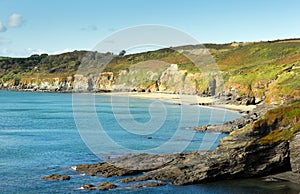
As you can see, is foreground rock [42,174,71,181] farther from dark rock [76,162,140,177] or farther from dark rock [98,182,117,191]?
dark rock [98,182,117,191]

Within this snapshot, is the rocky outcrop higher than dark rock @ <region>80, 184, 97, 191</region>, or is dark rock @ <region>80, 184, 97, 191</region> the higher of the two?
the rocky outcrop

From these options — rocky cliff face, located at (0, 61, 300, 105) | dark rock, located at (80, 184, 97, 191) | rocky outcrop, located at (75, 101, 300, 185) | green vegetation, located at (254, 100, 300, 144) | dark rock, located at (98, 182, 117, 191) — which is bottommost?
dark rock, located at (80, 184, 97, 191)

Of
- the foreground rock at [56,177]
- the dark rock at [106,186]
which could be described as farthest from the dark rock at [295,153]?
the foreground rock at [56,177]

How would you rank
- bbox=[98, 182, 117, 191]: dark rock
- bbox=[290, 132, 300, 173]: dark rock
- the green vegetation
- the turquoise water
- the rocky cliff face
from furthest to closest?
the rocky cliff face → the green vegetation → bbox=[290, 132, 300, 173]: dark rock → the turquoise water → bbox=[98, 182, 117, 191]: dark rock

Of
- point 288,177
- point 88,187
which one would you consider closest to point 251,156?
point 288,177

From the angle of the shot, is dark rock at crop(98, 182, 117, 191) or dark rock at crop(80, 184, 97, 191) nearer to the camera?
dark rock at crop(98, 182, 117, 191)

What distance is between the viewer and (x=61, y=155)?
51344 millimetres

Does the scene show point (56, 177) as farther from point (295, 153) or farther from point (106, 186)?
point (295, 153)

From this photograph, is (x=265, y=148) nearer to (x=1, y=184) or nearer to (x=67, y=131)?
(x=1, y=184)

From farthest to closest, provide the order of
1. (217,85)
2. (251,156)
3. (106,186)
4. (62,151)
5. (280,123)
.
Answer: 1. (217,85)
2. (62,151)
3. (280,123)
4. (251,156)
5. (106,186)

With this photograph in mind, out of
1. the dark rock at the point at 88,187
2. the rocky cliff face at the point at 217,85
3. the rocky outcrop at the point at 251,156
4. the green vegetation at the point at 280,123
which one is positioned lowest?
the dark rock at the point at 88,187

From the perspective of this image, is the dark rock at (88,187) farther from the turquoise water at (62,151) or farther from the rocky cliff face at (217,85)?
the rocky cliff face at (217,85)

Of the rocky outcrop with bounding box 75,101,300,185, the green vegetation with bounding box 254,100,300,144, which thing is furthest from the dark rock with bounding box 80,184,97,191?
the green vegetation with bounding box 254,100,300,144

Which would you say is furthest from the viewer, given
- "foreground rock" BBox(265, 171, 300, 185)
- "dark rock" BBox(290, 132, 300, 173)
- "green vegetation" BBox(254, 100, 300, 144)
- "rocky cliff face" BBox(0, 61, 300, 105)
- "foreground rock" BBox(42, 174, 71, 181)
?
"rocky cliff face" BBox(0, 61, 300, 105)
